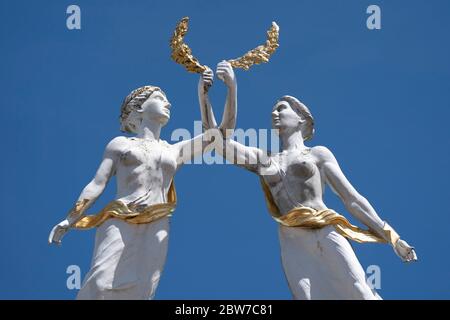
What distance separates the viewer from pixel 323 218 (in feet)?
72.5

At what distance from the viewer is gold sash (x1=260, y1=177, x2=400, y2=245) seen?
2208 centimetres

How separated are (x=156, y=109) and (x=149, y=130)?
32 cm

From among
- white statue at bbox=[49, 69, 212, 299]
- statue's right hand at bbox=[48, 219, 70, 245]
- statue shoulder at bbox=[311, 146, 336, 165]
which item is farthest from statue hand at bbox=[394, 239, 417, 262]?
statue's right hand at bbox=[48, 219, 70, 245]

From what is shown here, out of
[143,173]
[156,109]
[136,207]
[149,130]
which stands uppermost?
[156,109]

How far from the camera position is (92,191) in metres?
22.0

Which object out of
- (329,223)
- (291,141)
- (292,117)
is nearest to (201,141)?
(291,141)

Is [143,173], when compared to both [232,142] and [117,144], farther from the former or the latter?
[232,142]

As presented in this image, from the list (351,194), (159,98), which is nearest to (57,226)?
(159,98)

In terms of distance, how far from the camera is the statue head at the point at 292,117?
23125 mm

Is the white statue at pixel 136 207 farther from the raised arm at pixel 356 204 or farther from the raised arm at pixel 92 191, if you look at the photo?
the raised arm at pixel 356 204

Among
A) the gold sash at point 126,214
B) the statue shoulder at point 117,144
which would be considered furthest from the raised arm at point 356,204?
the statue shoulder at point 117,144
